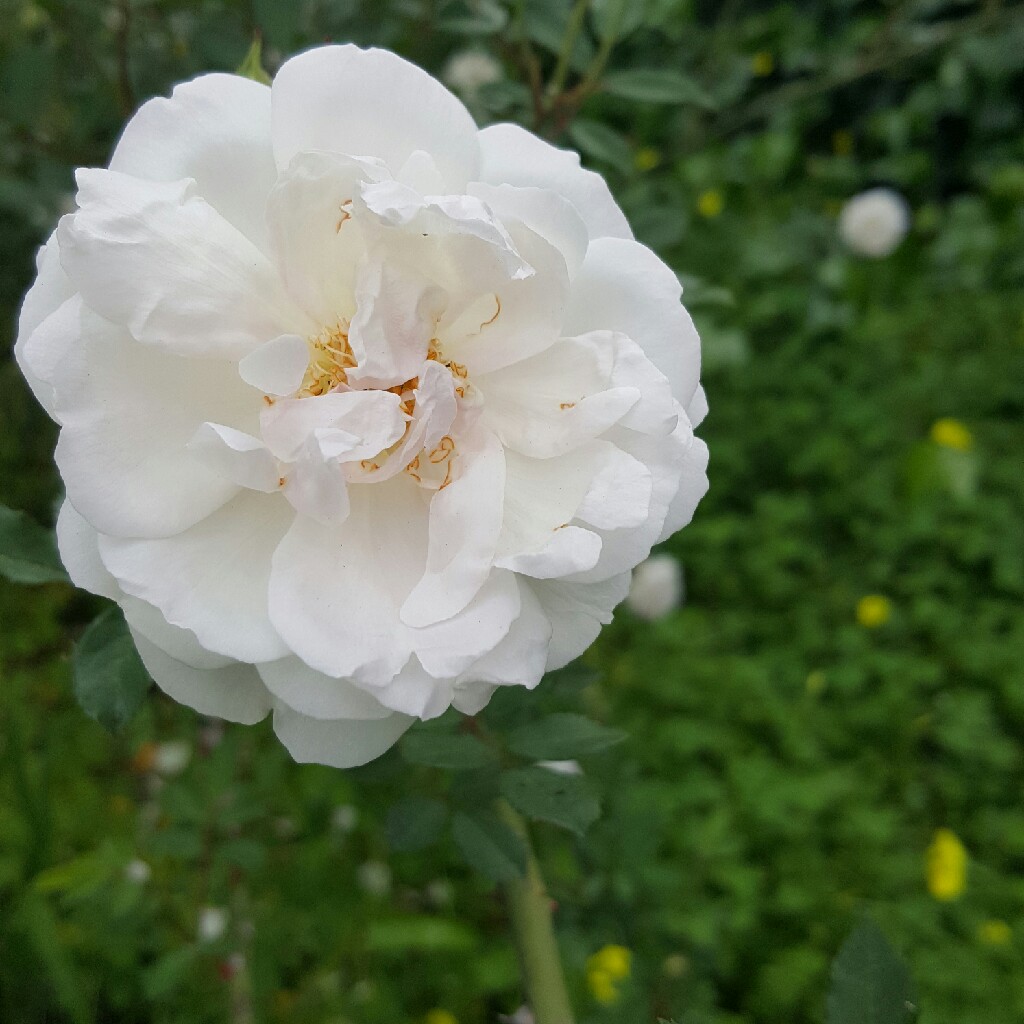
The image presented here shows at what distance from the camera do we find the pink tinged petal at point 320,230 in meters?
0.51

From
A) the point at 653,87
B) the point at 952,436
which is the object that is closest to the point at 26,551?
the point at 653,87

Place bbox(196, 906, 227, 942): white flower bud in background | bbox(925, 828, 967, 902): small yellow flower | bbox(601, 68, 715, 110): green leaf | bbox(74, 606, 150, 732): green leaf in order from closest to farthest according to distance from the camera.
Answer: bbox(74, 606, 150, 732): green leaf
bbox(601, 68, 715, 110): green leaf
bbox(196, 906, 227, 942): white flower bud in background
bbox(925, 828, 967, 902): small yellow flower

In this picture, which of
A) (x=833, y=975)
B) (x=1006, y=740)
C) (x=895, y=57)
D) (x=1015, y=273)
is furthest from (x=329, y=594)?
(x=1015, y=273)

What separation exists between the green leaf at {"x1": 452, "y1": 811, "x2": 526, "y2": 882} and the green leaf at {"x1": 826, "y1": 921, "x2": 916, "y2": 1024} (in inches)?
10.0

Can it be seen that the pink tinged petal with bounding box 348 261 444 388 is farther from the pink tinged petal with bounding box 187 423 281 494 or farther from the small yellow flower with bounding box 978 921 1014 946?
the small yellow flower with bounding box 978 921 1014 946

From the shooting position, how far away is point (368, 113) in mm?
527

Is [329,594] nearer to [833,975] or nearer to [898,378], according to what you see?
[833,975]

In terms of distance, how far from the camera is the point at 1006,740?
6.17ft

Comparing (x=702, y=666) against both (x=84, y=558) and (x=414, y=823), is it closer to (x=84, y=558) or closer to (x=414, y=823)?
(x=414, y=823)

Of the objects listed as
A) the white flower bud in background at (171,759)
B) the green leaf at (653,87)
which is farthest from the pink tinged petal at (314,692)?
the white flower bud in background at (171,759)

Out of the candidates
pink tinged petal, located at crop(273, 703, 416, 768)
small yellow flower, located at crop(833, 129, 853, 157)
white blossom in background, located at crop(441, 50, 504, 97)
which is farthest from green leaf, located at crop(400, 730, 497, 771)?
small yellow flower, located at crop(833, 129, 853, 157)

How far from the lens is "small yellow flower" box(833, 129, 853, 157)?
3051 millimetres

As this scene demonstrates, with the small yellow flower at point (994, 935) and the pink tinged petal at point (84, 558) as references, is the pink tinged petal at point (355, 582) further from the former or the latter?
the small yellow flower at point (994, 935)

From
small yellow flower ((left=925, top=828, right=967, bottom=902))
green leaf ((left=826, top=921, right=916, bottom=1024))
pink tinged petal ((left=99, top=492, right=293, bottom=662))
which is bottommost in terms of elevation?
small yellow flower ((left=925, top=828, right=967, bottom=902))
